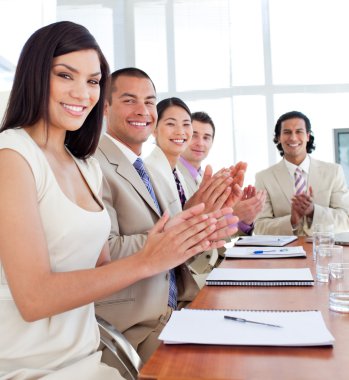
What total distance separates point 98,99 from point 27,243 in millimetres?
598

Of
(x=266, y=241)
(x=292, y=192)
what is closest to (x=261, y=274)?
(x=266, y=241)

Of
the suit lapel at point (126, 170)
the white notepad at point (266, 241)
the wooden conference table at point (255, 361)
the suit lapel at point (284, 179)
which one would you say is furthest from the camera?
the suit lapel at point (284, 179)

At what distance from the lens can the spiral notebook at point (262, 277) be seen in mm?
1557

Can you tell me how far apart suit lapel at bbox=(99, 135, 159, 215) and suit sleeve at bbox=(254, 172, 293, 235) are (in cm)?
162

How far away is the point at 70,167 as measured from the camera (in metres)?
1.43

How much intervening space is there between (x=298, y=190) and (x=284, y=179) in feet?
0.44

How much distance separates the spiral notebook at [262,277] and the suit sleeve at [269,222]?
1557 mm

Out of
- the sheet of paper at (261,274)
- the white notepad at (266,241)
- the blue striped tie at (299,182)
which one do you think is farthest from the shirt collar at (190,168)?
the sheet of paper at (261,274)

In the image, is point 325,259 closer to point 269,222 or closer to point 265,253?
point 265,253

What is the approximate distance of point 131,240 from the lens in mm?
1712

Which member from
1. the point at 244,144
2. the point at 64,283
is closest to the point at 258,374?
the point at 64,283

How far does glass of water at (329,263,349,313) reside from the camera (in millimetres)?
1208

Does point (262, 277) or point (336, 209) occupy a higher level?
point (336, 209)

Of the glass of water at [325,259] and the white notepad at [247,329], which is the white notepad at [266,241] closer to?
the glass of water at [325,259]
